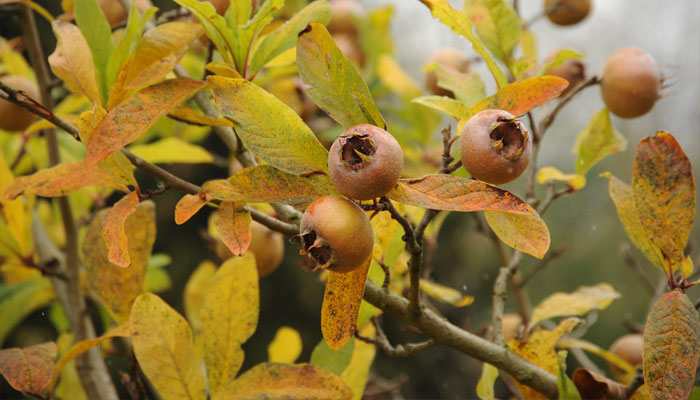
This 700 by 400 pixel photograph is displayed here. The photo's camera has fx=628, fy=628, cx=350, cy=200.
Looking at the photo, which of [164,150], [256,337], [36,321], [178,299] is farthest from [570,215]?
[164,150]

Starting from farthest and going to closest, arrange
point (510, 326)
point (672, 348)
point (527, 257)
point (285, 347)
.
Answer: point (527, 257), point (510, 326), point (285, 347), point (672, 348)

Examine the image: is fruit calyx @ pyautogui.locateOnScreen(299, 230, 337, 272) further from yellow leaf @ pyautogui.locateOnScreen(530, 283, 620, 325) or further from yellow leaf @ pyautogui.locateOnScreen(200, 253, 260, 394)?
yellow leaf @ pyautogui.locateOnScreen(530, 283, 620, 325)

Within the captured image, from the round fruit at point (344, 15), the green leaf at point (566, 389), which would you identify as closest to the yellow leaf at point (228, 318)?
the green leaf at point (566, 389)

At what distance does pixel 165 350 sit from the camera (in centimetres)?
70

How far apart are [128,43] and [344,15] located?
0.98 metres

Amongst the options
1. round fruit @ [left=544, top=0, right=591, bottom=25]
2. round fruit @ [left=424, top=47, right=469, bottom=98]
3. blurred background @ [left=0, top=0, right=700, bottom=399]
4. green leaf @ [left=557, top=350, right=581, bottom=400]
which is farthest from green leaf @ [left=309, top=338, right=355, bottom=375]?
Result: round fruit @ [left=544, top=0, right=591, bottom=25]

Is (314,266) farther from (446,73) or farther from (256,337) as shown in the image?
(256,337)

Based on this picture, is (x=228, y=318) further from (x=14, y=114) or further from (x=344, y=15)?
(x=344, y=15)

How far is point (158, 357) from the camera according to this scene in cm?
70

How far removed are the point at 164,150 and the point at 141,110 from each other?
1.40ft

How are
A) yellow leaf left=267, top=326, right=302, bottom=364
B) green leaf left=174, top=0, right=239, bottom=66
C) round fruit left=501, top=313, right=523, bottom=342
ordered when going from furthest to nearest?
round fruit left=501, top=313, right=523, bottom=342 → yellow leaf left=267, top=326, right=302, bottom=364 → green leaf left=174, top=0, right=239, bottom=66

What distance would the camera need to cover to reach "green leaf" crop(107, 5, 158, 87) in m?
0.70

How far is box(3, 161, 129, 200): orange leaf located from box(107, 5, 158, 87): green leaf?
0.11 m

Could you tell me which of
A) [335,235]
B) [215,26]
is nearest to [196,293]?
[215,26]
